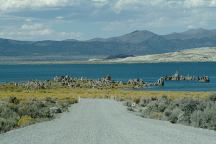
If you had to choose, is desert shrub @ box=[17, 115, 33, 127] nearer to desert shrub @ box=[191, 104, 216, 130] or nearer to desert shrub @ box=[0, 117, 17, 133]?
desert shrub @ box=[0, 117, 17, 133]

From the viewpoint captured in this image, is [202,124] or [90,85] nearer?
[202,124]

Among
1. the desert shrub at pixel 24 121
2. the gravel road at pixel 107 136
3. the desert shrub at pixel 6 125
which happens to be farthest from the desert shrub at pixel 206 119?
the desert shrub at pixel 6 125

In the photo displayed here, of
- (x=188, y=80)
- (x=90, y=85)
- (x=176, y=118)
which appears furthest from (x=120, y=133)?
(x=188, y=80)

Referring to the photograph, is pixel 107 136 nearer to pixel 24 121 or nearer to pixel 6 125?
pixel 6 125

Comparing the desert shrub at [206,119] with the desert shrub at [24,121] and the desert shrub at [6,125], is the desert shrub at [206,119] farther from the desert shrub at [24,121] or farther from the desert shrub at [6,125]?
the desert shrub at [6,125]

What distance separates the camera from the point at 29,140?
803 inches

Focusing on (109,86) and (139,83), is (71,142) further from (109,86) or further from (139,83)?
(139,83)

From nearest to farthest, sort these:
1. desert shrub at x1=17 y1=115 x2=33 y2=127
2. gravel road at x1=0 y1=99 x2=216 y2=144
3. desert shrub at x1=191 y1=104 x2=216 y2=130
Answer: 1. gravel road at x1=0 y1=99 x2=216 y2=144
2. desert shrub at x1=191 y1=104 x2=216 y2=130
3. desert shrub at x1=17 y1=115 x2=33 y2=127

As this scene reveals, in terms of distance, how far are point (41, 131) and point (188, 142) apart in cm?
782

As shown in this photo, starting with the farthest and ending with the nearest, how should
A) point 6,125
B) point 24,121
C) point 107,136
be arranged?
point 24,121, point 6,125, point 107,136

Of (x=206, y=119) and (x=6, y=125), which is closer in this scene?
(x=6, y=125)

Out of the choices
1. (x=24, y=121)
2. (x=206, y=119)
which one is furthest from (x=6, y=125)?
(x=206, y=119)

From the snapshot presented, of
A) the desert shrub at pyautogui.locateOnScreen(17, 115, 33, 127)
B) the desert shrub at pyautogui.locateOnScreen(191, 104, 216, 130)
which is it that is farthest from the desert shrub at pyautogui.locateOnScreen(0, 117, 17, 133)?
the desert shrub at pyautogui.locateOnScreen(191, 104, 216, 130)

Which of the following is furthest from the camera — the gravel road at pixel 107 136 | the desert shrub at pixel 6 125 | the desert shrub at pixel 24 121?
the desert shrub at pixel 24 121
